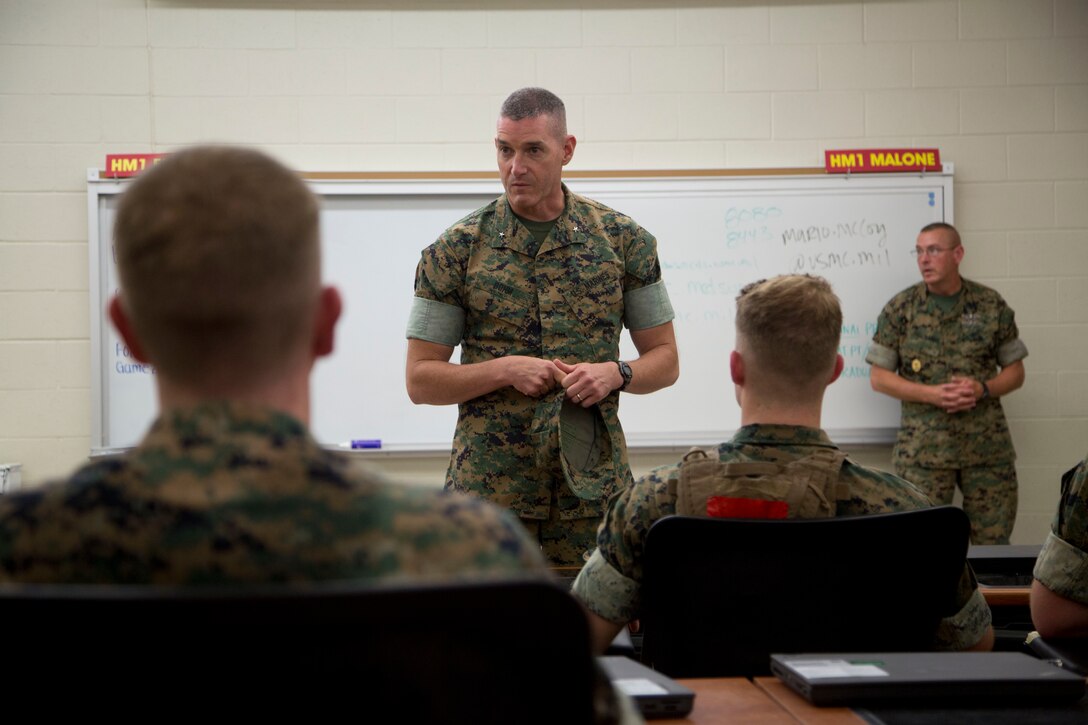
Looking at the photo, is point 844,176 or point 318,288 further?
point 844,176

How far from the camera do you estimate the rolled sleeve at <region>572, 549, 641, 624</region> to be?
1.43 m

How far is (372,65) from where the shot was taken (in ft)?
15.1

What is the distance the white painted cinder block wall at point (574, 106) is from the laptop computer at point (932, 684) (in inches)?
136

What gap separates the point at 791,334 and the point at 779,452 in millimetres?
190

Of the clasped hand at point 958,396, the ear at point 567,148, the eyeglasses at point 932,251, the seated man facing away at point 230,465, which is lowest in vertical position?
the clasped hand at point 958,396

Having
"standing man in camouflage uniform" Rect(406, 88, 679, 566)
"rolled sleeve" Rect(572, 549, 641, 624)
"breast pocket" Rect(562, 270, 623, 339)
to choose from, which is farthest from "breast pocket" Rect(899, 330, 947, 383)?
"rolled sleeve" Rect(572, 549, 641, 624)

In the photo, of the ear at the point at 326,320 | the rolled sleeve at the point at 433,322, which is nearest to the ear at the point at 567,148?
the rolled sleeve at the point at 433,322

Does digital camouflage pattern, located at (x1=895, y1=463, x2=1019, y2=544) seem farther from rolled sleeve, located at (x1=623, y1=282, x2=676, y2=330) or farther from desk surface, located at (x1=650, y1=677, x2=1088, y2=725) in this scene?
desk surface, located at (x1=650, y1=677, x2=1088, y2=725)

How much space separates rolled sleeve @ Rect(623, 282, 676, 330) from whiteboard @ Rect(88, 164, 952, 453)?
6.35 feet

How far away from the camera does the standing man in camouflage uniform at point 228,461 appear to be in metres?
0.69

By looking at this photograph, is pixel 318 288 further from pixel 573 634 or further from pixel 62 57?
pixel 62 57

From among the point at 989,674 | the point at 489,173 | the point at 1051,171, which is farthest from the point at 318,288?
the point at 1051,171

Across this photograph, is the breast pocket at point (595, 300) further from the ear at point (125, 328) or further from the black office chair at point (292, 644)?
the black office chair at point (292, 644)

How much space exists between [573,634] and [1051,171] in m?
4.86
